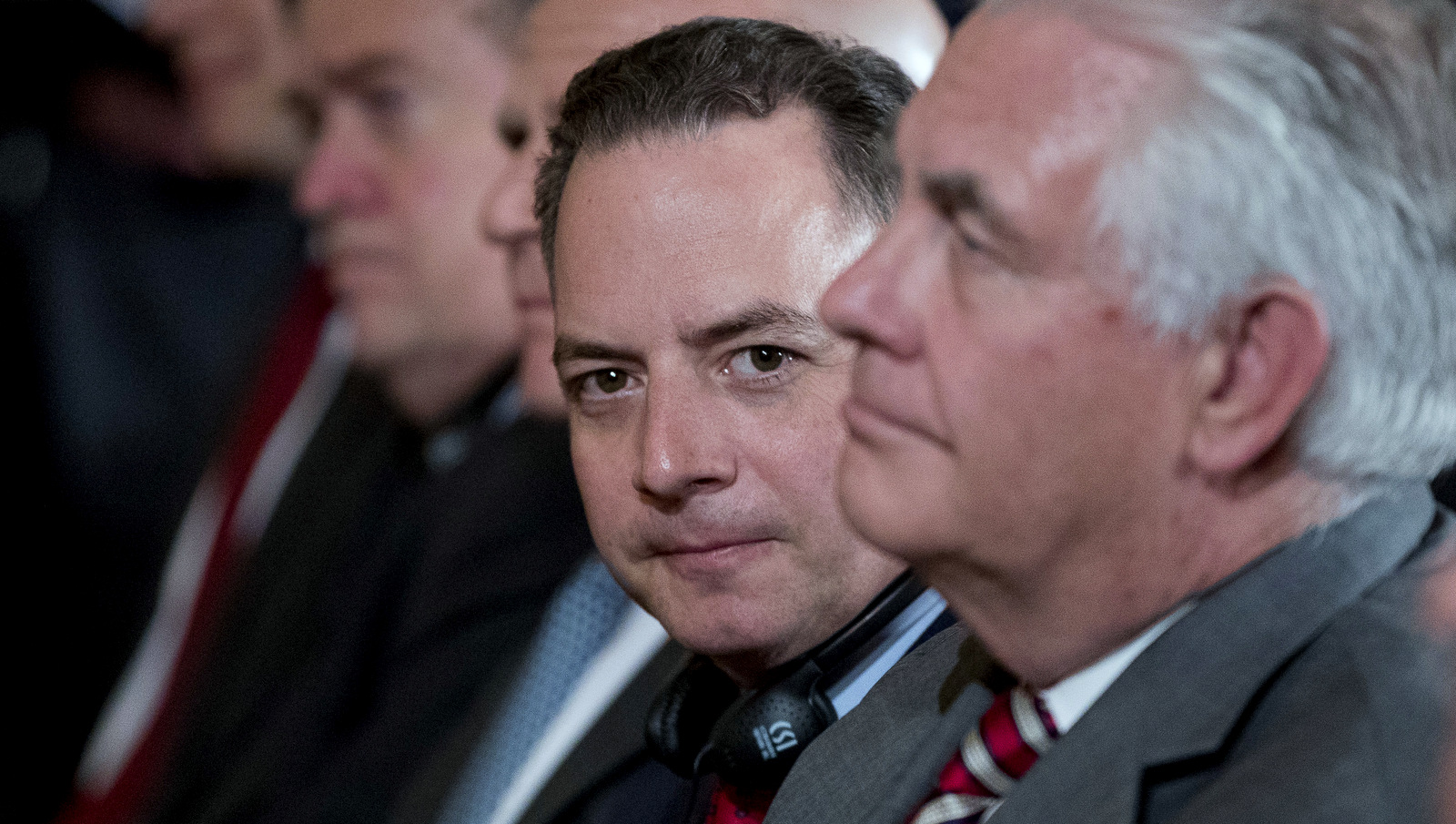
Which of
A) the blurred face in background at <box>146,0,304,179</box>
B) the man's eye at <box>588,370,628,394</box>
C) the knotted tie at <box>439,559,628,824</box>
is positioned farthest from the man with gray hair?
the blurred face in background at <box>146,0,304,179</box>

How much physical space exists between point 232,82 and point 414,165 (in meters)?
1.11

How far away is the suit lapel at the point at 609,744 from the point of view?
1473 mm

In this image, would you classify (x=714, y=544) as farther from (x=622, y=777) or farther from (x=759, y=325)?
(x=622, y=777)

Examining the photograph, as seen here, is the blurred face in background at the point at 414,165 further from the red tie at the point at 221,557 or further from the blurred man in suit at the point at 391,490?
the red tie at the point at 221,557

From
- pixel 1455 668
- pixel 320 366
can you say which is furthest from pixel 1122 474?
pixel 320 366

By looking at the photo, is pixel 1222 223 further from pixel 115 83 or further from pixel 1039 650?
pixel 115 83

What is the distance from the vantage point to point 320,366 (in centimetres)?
310

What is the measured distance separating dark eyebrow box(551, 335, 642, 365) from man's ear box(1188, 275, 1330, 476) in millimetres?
478

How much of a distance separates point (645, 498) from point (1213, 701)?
1.61ft

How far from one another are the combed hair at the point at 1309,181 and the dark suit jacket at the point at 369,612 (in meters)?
1.18

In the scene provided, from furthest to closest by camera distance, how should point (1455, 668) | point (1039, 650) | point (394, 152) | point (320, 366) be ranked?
point (320, 366)
point (394, 152)
point (1039, 650)
point (1455, 668)

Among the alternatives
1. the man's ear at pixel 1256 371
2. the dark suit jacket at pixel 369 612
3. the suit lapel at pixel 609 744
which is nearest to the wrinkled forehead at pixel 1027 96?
the man's ear at pixel 1256 371

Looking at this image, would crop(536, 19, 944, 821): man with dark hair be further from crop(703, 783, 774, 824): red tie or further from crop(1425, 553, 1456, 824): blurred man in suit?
crop(1425, 553, 1456, 824): blurred man in suit

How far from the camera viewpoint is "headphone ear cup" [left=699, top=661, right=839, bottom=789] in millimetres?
1146
